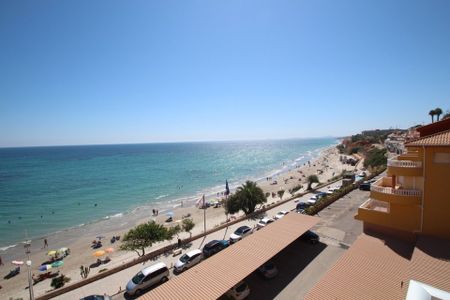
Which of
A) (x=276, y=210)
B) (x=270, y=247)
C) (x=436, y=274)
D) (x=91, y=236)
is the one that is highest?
(x=436, y=274)

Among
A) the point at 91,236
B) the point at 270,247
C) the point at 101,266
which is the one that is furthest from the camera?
the point at 91,236

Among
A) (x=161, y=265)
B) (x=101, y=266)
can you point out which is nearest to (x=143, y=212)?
(x=101, y=266)

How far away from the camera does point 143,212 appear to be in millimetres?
50188

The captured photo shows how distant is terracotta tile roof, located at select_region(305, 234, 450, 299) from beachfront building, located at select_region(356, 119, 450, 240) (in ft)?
3.76

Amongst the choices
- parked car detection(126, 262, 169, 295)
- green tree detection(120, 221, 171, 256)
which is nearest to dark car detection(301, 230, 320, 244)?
parked car detection(126, 262, 169, 295)

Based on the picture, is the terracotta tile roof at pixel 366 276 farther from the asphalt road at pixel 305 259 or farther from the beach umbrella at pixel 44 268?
the beach umbrella at pixel 44 268

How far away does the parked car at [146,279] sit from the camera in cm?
1609

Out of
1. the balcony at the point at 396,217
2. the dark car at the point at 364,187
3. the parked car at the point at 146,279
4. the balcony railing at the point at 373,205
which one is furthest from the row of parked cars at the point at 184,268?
the dark car at the point at 364,187

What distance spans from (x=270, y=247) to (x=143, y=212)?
3962 cm

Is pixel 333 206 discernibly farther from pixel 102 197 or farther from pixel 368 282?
pixel 102 197

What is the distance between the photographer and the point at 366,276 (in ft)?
38.1

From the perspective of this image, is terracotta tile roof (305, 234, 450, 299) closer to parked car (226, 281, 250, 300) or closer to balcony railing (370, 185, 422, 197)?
balcony railing (370, 185, 422, 197)

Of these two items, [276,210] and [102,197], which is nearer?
[276,210]

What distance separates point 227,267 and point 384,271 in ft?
26.6
